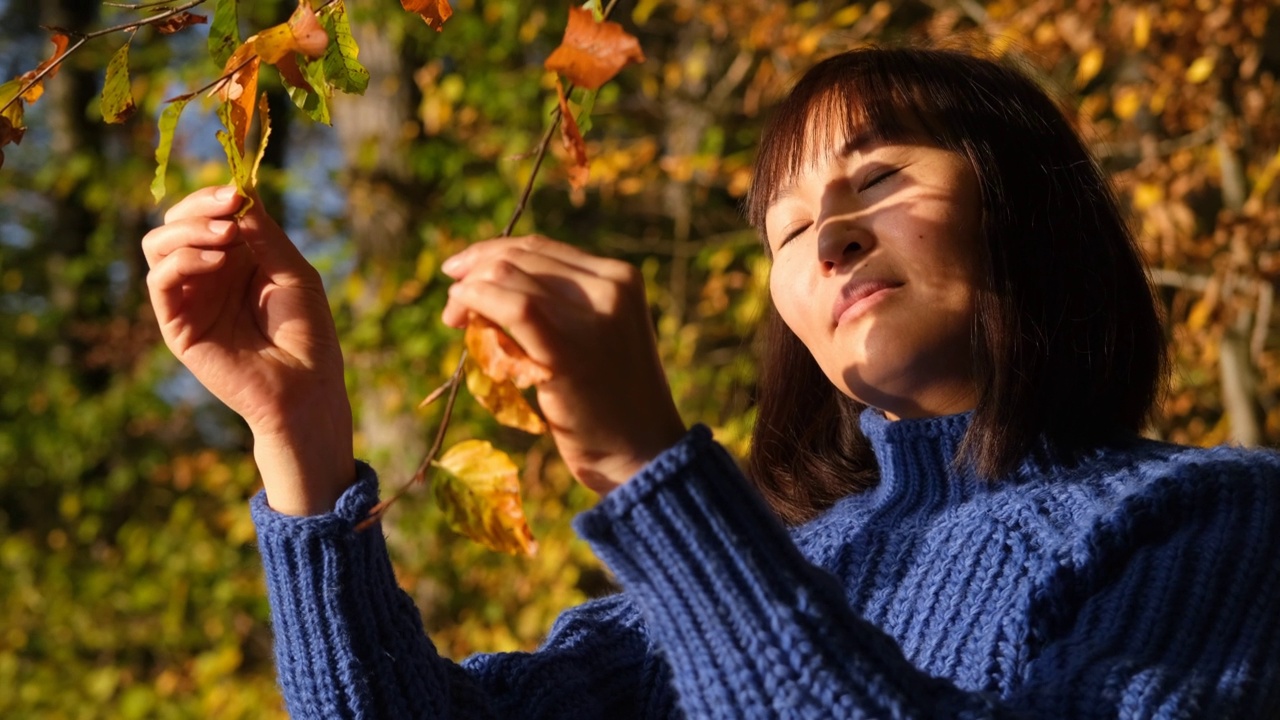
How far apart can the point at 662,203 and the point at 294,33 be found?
123 inches

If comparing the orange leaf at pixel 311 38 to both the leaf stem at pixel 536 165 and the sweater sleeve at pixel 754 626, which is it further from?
the sweater sleeve at pixel 754 626

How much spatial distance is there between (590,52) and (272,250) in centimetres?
45

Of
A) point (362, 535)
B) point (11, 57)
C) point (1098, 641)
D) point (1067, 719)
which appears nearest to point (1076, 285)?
point (1098, 641)

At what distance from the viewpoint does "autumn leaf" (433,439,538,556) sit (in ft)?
3.09

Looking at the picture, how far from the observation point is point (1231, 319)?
8.29ft

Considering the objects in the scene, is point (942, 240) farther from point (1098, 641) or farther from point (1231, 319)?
point (1231, 319)

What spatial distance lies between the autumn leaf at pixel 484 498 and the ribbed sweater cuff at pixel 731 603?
0.12 meters

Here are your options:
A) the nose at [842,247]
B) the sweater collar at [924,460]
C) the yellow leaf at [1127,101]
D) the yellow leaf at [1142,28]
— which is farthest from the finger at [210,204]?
the yellow leaf at [1127,101]

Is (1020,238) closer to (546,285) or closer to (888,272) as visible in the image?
(888,272)

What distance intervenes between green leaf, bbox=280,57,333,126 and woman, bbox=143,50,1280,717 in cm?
11

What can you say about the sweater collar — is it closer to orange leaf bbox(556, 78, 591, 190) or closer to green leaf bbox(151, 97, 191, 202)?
orange leaf bbox(556, 78, 591, 190)

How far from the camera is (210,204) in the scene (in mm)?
1061

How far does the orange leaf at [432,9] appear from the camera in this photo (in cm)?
105

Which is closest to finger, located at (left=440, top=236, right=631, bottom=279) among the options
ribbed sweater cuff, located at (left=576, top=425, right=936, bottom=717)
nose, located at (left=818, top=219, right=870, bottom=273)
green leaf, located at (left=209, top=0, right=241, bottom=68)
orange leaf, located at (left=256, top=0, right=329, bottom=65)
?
ribbed sweater cuff, located at (left=576, top=425, right=936, bottom=717)
